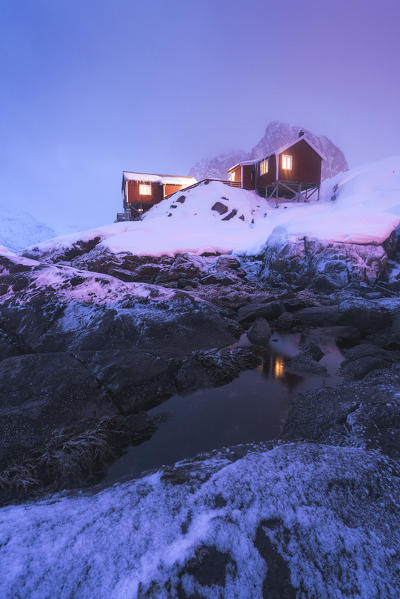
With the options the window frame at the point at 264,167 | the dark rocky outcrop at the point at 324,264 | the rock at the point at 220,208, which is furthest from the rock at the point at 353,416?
the window frame at the point at 264,167

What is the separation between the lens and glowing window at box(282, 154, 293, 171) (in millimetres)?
34656

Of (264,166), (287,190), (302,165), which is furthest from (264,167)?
(302,165)

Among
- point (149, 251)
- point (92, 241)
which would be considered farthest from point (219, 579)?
point (92, 241)

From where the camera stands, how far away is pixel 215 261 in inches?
834

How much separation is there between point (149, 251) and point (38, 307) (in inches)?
629

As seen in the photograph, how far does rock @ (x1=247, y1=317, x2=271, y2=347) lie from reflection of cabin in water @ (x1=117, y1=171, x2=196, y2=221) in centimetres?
3574

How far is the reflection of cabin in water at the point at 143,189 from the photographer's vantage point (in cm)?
4106

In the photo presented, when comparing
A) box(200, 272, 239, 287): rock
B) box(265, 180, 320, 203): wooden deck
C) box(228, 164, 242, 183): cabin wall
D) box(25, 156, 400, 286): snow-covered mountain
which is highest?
box(228, 164, 242, 183): cabin wall

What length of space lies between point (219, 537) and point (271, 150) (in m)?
132

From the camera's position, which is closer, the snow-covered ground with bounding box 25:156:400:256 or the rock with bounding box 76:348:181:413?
the rock with bounding box 76:348:181:413

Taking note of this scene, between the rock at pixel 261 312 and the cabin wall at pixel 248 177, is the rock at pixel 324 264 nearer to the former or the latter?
the rock at pixel 261 312

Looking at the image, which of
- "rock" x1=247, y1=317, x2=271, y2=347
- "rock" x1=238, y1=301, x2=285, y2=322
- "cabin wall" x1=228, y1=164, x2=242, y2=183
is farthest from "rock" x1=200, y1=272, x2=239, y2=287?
"cabin wall" x1=228, y1=164, x2=242, y2=183

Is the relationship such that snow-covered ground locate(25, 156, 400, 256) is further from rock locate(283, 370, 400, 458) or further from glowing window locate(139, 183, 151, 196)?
rock locate(283, 370, 400, 458)

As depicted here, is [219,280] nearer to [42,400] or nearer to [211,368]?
[211,368]
